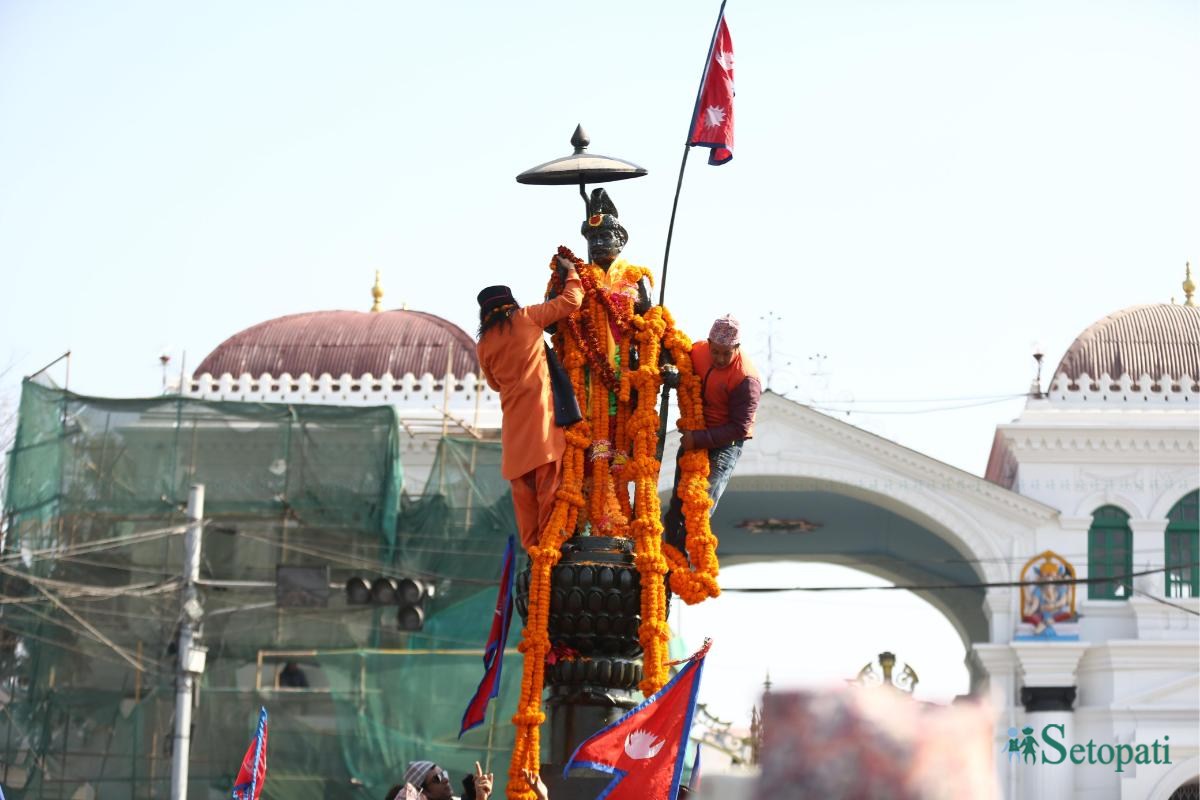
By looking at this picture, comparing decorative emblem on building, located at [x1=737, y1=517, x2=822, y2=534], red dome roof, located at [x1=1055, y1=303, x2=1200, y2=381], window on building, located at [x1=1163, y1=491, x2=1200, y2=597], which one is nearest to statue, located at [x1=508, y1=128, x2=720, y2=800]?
window on building, located at [x1=1163, y1=491, x2=1200, y2=597]

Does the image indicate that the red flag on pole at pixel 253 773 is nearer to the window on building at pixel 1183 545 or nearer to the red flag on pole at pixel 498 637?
the red flag on pole at pixel 498 637

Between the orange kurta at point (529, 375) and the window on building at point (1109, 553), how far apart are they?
86.4ft

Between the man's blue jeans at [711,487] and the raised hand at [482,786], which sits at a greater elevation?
the man's blue jeans at [711,487]

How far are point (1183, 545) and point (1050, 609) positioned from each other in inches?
101

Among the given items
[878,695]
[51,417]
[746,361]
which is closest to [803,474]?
[51,417]

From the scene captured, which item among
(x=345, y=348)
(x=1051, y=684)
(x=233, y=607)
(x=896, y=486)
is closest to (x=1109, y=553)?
(x=1051, y=684)

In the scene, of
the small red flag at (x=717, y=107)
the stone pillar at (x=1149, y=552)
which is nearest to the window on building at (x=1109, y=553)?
the stone pillar at (x=1149, y=552)

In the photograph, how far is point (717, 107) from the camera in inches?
400

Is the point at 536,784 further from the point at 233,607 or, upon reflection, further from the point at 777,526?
the point at 777,526

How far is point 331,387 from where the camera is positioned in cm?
3519

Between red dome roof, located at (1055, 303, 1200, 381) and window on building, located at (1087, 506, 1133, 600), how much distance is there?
Answer: 99.8 inches

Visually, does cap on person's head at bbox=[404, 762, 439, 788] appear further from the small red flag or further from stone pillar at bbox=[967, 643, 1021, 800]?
stone pillar at bbox=[967, 643, 1021, 800]

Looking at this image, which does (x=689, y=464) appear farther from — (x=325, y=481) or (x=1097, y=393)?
(x=1097, y=393)

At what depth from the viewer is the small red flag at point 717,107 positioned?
33.1 ft
